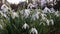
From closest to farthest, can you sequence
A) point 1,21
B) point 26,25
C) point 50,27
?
point 26,25
point 1,21
point 50,27

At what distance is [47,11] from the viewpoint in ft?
20.1

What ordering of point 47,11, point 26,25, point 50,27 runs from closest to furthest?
1. point 26,25
2. point 50,27
3. point 47,11

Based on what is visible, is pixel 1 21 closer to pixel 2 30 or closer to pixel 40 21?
pixel 2 30

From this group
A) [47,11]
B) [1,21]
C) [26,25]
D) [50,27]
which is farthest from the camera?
[47,11]

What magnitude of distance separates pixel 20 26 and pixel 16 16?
A: 336 mm

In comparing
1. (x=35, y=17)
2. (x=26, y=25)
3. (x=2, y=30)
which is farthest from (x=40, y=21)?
(x=2, y=30)

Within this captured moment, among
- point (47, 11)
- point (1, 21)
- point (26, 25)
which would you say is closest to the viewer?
point (26, 25)

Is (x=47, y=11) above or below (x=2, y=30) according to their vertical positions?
above

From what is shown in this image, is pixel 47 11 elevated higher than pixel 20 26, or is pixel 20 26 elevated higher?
pixel 47 11

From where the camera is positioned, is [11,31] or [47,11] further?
[47,11]

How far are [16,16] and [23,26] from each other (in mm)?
445

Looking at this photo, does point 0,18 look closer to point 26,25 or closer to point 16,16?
point 16,16

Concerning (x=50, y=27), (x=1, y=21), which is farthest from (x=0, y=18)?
(x=50, y=27)

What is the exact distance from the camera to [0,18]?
5.18 meters
